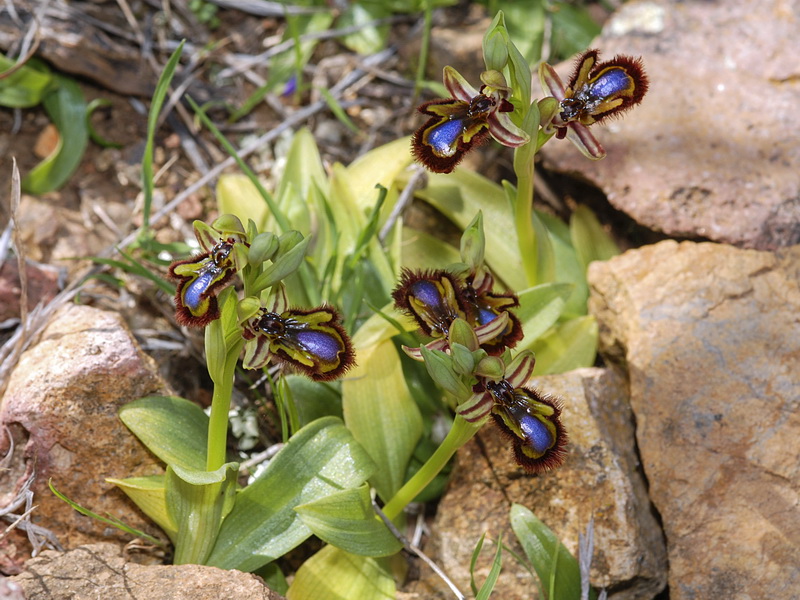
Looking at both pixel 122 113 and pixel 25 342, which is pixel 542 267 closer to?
pixel 25 342

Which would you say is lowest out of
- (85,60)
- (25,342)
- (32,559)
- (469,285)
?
(32,559)

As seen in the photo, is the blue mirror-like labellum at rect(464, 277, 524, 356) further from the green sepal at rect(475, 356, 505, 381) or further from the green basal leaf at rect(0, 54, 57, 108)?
the green basal leaf at rect(0, 54, 57, 108)

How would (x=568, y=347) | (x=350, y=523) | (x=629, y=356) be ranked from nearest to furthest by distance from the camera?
(x=350, y=523) → (x=629, y=356) → (x=568, y=347)

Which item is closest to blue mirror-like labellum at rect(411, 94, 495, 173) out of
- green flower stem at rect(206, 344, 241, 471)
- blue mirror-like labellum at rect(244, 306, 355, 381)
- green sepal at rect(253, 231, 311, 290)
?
green sepal at rect(253, 231, 311, 290)

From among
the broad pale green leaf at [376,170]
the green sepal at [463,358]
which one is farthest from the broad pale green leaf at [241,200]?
the green sepal at [463,358]

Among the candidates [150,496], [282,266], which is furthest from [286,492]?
[282,266]

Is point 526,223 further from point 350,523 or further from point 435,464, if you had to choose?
point 350,523

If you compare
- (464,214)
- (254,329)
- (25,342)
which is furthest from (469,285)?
(25,342)
